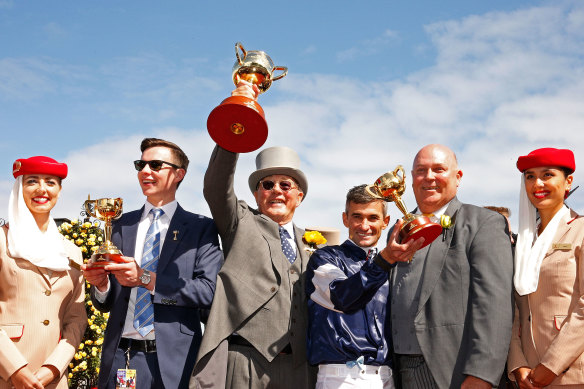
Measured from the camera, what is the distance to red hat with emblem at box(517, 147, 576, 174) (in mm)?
5004

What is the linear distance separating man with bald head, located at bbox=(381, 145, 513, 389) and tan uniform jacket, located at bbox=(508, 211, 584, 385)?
35 centimetres

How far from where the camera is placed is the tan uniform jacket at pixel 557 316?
443 centimetres

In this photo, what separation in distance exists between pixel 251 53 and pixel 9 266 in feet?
9.57

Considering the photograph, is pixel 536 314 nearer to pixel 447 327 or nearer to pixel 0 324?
pixel 447 327

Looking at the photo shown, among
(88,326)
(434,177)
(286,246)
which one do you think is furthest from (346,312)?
(88,326)

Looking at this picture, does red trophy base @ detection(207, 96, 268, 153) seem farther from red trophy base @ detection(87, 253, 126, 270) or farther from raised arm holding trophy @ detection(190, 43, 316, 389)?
red trophy base @ detection(87, 253, 126, 270)

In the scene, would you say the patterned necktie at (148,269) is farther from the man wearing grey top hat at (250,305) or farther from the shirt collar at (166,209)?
the man wearing grey top hat at (250,305)

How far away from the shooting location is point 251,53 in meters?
5.41

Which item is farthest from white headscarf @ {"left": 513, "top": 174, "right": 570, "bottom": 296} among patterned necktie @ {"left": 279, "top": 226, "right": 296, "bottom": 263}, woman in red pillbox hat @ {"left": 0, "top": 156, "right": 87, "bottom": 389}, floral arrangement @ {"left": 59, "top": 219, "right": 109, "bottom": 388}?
floral arrangement @ {"left": 59, "top": 219, "right": 109, "bottom": 388}

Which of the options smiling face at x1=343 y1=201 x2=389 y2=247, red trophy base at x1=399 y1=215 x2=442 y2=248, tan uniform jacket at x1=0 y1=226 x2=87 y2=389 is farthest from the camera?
tan uniform jacket at x1=0 y1=226 x2=87 y2=389

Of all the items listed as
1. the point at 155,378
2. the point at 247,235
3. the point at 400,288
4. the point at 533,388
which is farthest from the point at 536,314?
the point at 155,378

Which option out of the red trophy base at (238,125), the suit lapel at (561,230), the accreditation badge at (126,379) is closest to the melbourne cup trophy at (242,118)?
the red trophy base at (238,125)

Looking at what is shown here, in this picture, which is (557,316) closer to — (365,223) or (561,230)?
(561,230)

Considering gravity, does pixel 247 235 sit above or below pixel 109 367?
above
